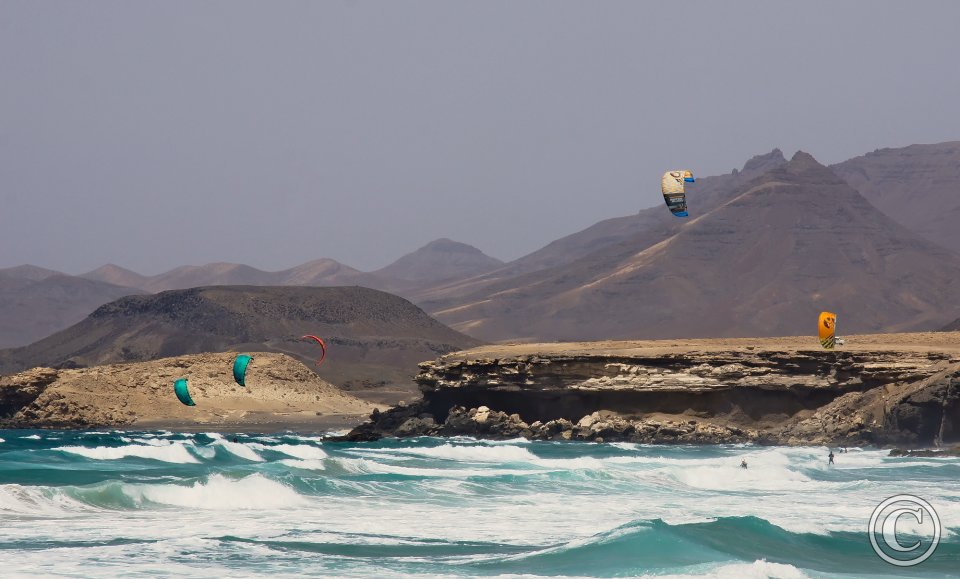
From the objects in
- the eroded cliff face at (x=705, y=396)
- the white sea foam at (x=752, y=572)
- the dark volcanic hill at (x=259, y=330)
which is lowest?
the white sea foam at (x=752, y=572)

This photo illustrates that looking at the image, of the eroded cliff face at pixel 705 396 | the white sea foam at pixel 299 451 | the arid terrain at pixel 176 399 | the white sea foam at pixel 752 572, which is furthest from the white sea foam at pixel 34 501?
the arid terrain at pixel 176 399

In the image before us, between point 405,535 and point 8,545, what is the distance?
727 centimetres

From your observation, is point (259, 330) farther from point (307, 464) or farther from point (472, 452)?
point (307, 464)

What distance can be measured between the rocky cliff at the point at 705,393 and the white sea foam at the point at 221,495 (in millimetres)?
23736

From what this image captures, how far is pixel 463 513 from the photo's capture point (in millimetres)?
28281

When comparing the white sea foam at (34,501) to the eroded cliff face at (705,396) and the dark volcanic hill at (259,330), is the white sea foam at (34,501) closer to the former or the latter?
the eroded cliff face at (705,396)

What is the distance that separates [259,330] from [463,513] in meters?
115

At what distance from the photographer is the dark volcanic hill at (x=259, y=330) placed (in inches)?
5212

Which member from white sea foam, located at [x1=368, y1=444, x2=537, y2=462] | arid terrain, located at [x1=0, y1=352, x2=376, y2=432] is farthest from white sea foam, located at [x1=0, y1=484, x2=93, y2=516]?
arid terrain, located at [x1=0, y1=352, x2=376, y2=432]

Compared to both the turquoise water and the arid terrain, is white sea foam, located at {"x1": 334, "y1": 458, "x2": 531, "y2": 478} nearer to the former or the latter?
the turquoise water

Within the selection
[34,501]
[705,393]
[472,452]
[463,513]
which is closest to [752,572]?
[463,513]

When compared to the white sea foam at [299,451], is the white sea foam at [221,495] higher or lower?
lower

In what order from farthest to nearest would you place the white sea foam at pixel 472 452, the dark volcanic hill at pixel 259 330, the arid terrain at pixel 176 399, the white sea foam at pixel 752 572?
the dark volcanic hill at pixel 259 330 < the arid terrain at pixel 176 399 < the white sea foam at pixel 472 452 < the white sea foam at pixel 752 572

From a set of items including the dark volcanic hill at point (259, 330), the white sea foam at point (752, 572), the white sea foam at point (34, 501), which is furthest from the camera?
the dark volcanic hill at point (259, 330)
